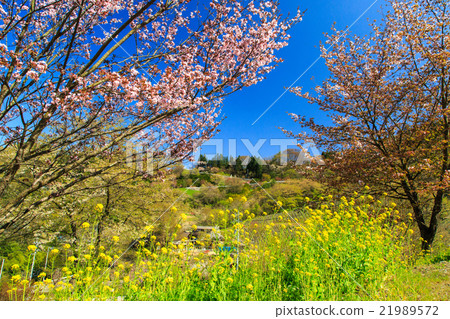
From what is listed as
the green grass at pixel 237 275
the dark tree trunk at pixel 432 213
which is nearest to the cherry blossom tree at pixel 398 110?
the dark tree trunk at pixel 432 213

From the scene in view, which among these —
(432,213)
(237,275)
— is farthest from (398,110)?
(237,275)

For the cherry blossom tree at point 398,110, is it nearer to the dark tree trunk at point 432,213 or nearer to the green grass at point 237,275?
the dark tree trunk at point 432,213

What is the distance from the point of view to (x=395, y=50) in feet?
24.4

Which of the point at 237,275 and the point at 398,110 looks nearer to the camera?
the point at 237,275

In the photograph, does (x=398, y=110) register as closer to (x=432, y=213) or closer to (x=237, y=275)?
(x=432, y=213)

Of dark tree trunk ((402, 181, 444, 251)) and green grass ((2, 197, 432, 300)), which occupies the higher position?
dark tree trunk ((402, 181, 444, 251))

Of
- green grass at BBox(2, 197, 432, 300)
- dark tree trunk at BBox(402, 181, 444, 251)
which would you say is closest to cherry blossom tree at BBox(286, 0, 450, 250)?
dark tree trunk at BBox(402, 181, 444, 251)

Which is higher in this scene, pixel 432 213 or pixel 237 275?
pixel 432 213

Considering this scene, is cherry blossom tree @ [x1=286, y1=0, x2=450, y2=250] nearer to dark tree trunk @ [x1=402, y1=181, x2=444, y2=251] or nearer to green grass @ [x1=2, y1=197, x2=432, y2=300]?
dark tree trunk @ [x1=402, y1=181, x2=444, y2=251]

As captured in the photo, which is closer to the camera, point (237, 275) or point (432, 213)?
point (237, 275)

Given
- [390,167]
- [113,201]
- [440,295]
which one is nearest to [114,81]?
[440,295]

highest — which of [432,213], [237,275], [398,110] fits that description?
[398,110]
